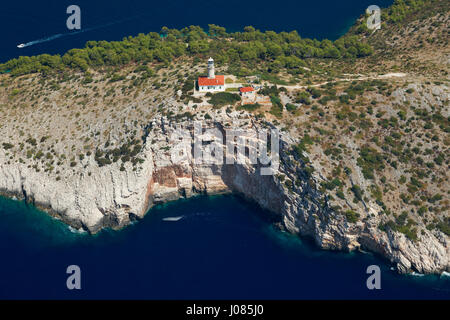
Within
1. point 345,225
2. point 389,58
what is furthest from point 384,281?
point 389,58

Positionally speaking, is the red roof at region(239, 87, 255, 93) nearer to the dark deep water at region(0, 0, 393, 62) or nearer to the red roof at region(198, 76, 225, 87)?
the red roof at region(198, 76, 225, 87)

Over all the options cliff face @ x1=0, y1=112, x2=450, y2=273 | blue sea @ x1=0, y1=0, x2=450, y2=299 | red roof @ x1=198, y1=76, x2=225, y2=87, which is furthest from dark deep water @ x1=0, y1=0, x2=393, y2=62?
blue sea @ x1=0, y1=0, x2=450, y2=299

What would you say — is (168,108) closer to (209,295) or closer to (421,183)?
(209,295)

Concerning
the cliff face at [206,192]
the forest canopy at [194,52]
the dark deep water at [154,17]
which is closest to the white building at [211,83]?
the cliff face at [206,192]

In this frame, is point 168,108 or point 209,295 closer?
point 209,295

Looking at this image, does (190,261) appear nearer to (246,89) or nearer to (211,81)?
(246,89)

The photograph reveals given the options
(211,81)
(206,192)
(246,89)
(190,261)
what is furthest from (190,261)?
(211,81)
